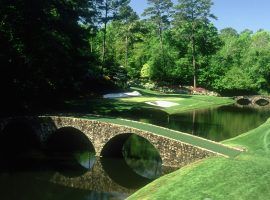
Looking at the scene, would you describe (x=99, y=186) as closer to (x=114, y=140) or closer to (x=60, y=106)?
(x=114, y=140)

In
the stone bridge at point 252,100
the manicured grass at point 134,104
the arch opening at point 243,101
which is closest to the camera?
the manicured grass at point 134,104

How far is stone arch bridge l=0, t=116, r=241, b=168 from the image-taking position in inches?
1315

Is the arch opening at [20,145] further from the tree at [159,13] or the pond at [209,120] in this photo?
the tree at [159,13]

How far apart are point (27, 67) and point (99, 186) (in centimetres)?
1666

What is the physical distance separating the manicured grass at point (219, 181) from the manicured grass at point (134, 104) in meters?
29.7

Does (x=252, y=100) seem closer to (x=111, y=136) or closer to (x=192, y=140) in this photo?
(x=192, y=140)

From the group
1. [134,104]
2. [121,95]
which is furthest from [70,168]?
[121,95]

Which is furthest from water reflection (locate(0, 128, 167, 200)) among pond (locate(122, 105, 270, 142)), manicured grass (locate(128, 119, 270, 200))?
pond (locate(122, 105, 270, 142))

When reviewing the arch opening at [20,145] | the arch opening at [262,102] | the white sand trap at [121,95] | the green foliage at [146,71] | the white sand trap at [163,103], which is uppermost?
the green foliage at [146,71]

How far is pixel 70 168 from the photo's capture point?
118 ft

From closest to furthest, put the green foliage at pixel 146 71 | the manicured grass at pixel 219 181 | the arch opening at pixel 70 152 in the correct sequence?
the manicured grass at pixel 219 181
the arch opening at pixel 70 152
the green foliage at pixel 146 71

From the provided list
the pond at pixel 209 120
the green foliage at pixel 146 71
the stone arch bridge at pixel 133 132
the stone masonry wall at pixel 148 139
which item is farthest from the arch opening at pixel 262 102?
the stone masonry wall at pixel 148 139

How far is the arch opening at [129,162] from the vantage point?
33844 millimetres

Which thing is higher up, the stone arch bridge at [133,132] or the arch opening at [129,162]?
the stone arch bridge at [133,132]
